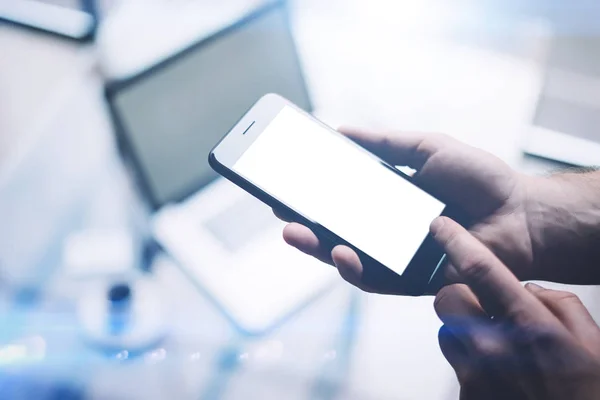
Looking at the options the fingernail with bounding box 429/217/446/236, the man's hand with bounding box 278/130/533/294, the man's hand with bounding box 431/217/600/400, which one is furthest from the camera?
the man's hand with bounding box 278/130/533/294

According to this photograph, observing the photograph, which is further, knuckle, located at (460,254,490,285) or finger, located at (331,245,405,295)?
finger, located at (331,245,405,295)

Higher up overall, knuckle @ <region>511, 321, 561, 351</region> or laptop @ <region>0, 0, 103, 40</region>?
laptop @ <region>0, 0, 103, 40</region>

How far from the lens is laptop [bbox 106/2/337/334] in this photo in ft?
2.10

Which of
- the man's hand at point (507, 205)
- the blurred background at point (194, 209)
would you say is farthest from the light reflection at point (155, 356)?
the man's hand at point (507, 205)

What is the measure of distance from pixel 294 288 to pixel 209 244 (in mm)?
112

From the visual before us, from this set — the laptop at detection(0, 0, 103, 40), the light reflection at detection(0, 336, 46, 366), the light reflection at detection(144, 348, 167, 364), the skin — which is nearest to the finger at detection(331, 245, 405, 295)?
the skin

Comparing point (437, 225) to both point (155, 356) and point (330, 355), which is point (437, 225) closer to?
point (330, 355)

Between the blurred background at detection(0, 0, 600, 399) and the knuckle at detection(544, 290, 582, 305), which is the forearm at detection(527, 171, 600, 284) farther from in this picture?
the knuckle at detection(544, 290, 582, 305)

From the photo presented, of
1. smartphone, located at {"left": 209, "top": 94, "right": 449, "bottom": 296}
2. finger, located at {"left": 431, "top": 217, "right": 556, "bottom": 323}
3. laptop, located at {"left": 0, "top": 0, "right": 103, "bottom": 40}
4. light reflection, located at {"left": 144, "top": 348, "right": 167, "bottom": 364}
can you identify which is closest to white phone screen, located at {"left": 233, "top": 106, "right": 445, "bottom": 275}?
smartphone, located at {"left": 209, "top": 94, "right": 449, "bottom": 296}

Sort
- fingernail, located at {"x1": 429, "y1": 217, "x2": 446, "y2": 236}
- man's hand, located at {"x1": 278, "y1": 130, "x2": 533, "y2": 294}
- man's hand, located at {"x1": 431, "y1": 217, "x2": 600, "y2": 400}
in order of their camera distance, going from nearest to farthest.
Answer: man's hand, located at {"x1": 431, "y1": 217, "x2": 600, "y2": 400} < fingernail, located at {"x1": 429, "y1": 217, "x2": 446, "y2": 236} < man's hand, located at {"x1": 278, "y1": 130, "x2": 533, "y2": 294}

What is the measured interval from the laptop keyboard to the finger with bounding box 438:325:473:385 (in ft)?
0.85

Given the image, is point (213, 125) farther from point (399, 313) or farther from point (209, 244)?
point (399, 313)

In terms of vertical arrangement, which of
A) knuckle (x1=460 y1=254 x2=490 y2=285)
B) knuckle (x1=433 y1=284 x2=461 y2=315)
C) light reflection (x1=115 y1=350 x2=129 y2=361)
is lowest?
light reflection (x1=115 y1=350 x2=129 y2=361)

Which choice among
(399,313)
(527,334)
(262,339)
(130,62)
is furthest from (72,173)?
(527,334)
